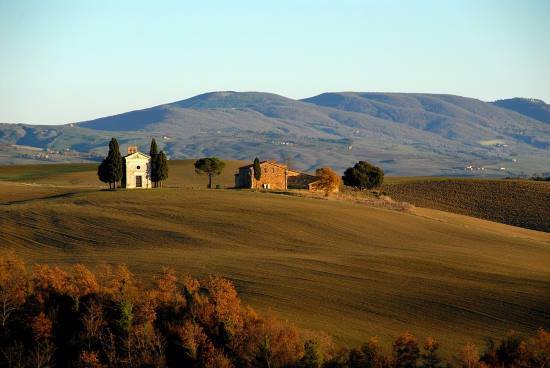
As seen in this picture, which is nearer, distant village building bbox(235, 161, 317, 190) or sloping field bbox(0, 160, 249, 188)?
distant village building bbox(235, 161, 317, 190)

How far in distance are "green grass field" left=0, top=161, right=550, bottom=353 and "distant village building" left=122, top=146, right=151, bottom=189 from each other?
5.95m

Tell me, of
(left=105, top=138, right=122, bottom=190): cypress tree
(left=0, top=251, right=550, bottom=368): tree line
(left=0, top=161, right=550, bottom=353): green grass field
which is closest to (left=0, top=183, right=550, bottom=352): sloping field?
(left=0, top=161, right=550, bottom=353): green grass field

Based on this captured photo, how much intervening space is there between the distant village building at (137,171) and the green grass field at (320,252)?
5946mm

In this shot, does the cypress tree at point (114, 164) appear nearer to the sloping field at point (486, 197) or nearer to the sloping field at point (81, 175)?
the sloping field at point (81, 175)

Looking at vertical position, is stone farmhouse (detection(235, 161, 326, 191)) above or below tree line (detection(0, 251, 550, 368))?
above

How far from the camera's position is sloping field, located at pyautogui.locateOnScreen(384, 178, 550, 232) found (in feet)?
416

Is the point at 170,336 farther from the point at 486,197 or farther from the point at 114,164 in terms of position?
the point at 486,197

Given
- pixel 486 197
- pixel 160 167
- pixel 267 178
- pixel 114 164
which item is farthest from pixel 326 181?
pixel 114 164

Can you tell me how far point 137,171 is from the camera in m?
113

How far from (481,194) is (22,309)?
103 metres

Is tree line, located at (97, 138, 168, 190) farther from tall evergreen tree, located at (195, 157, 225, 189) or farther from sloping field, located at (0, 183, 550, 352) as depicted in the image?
tall evergreen tree, located at (195, 157, 225, 189)

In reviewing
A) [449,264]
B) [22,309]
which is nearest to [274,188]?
[449,264]

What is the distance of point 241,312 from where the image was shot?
5178 cm

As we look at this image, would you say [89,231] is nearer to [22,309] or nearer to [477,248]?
[22,309]
